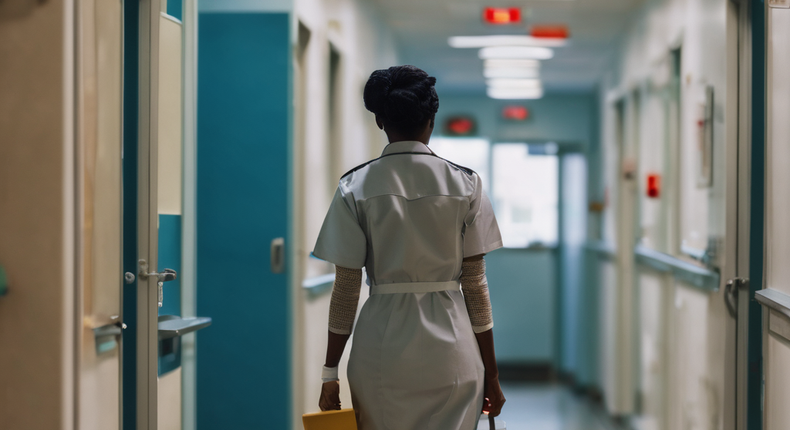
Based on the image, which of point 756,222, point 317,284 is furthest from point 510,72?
point 756,222

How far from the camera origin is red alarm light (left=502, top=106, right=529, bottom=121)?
725 cm

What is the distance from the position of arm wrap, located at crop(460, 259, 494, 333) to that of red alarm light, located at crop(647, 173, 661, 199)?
2719 mm

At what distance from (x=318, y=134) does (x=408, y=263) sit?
7.24 feet

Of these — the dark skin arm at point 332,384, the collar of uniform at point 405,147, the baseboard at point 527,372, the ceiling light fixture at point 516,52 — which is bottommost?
the baseboard at point 527,372

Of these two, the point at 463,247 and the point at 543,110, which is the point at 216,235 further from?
the point at 543,110

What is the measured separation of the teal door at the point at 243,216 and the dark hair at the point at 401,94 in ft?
5.10

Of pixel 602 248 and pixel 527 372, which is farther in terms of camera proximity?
pixel 527 372

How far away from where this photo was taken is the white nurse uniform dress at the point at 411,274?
1.52 m

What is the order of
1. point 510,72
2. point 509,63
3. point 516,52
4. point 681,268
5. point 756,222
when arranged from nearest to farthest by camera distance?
1. point 756,222
2. point 681,268
3. point 516,52
4. point 509,63
5. point 510,72

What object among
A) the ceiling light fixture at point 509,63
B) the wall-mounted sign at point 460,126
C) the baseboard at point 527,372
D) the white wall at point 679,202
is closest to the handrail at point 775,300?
the white wall at point 679,202

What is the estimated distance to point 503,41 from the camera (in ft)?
16.3

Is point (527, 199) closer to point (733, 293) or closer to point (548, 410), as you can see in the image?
point (548, 410)

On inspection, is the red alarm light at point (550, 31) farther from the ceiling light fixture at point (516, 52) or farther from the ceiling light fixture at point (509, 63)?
the ceiling light fixture at point (509, 63)

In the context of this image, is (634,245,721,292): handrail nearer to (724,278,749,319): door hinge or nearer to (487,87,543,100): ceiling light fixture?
(724,278,749,319): door hinge
